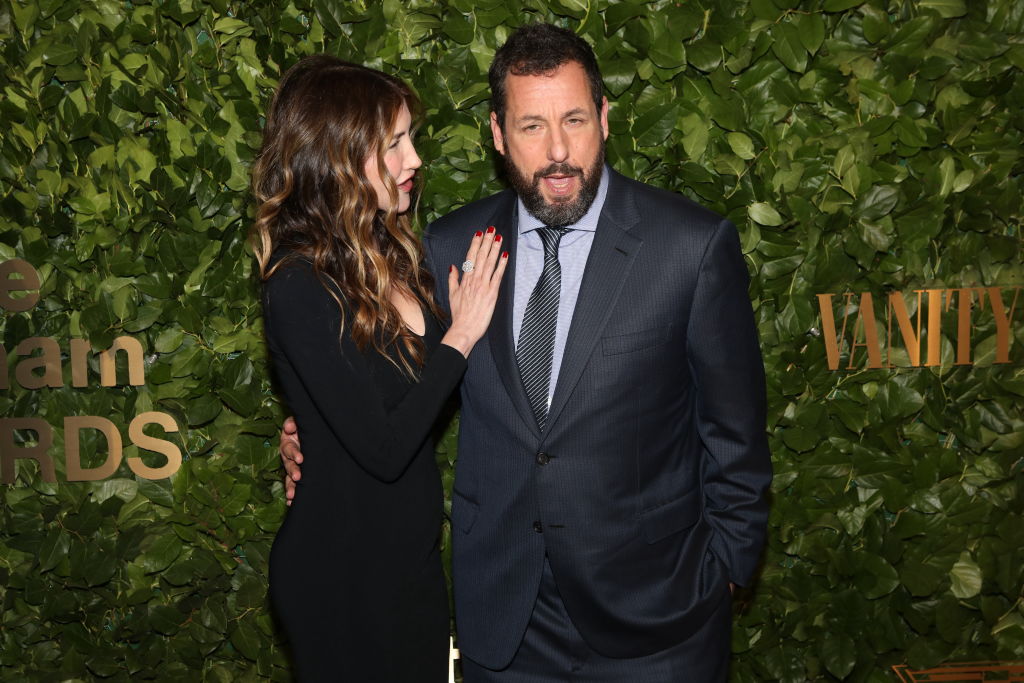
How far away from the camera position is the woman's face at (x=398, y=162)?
5.24 feet

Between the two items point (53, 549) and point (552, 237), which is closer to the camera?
point (552, 237)

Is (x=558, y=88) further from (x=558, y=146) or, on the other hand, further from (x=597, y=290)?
(x=597, y=290)

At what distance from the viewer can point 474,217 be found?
1831 mm

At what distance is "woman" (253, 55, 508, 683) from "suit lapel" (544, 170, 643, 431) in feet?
0.63

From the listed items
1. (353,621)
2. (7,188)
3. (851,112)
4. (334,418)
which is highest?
(851,112)

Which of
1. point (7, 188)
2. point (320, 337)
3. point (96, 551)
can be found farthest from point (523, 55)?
point (96, 551)

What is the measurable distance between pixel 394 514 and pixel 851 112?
170 centimetres

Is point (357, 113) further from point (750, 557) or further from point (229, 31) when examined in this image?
point (750, 557)

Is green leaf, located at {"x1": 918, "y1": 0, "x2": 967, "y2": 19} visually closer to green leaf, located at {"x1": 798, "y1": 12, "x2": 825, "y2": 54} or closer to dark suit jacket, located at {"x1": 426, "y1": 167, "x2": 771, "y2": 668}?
green leaf, located at {"x1": 798, "y1": 12, "x2": 825, "y2": 54}

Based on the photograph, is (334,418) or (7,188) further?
(7,188)

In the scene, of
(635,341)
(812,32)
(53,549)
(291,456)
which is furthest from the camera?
(53,549)

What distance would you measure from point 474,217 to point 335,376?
1.78 ft

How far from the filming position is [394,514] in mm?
1567

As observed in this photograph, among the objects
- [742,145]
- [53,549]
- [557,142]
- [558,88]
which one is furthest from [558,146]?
[53,549]
